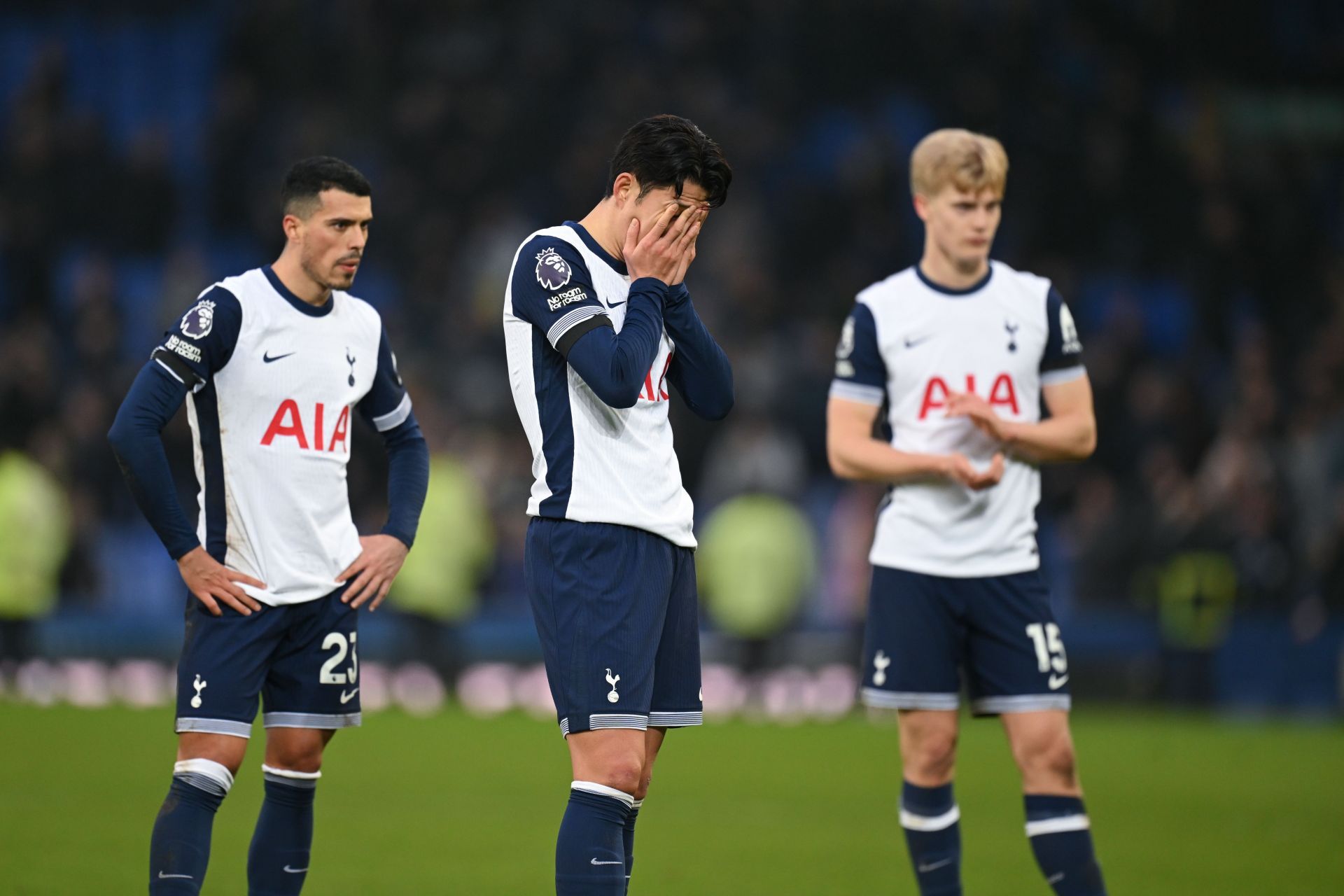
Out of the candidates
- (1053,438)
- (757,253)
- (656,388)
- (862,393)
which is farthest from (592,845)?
(757,253)

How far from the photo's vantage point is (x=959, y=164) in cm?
542

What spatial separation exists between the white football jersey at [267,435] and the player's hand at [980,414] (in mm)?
1892

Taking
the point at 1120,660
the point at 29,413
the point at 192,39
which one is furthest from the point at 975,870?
the point at 192,39

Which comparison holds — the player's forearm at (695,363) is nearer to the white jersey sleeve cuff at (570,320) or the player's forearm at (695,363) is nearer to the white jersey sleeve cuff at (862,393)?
the white jersey sleeve cuff at (570,320)

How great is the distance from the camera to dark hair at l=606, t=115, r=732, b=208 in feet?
13.8

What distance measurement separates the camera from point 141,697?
15.5m

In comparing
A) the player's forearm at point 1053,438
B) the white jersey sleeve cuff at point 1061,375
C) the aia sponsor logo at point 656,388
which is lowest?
the player's forearm at point 1053,438

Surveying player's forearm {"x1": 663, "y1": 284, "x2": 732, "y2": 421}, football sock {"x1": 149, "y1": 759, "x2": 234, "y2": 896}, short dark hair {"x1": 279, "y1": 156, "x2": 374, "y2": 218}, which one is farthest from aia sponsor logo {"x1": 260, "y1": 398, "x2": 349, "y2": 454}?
player's forearm {"x1": 663, "y1": 284, "x2": 732, "y2": 421}

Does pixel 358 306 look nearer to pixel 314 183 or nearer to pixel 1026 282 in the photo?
pixel 314 183

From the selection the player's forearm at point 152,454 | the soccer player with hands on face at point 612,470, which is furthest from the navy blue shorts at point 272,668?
the soccer player with hands on face at point 612,470

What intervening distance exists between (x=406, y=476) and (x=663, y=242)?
1.76 metres

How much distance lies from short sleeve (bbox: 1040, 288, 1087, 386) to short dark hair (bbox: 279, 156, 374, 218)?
2196mm

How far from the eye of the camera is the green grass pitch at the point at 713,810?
677cm

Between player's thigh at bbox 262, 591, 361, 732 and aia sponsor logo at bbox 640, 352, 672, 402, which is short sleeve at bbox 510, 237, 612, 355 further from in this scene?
player's thigh at bbox 262, 591, 361, 732
